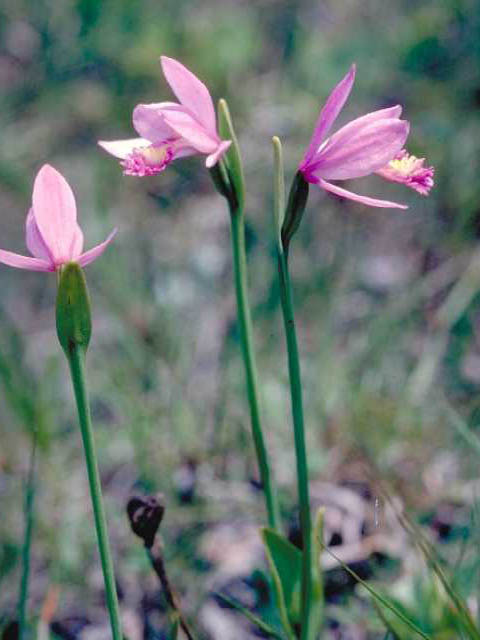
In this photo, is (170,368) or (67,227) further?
(170,368)

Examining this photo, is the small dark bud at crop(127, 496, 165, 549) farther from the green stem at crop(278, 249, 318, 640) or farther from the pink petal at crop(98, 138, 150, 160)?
the pink petal at crop(98, 138, 150, 160)

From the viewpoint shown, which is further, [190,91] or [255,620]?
[255,620]

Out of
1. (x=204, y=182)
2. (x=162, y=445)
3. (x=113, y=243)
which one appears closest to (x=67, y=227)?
(x=162, y=445)

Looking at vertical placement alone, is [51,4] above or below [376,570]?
above

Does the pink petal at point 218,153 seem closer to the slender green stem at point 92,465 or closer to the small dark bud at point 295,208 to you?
the small dark bud at point 295,208

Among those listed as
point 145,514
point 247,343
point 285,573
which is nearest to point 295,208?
point 247,343

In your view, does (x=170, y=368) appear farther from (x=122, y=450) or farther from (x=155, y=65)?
(x=155, y=65)

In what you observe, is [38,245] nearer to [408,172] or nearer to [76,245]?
[76,245]
